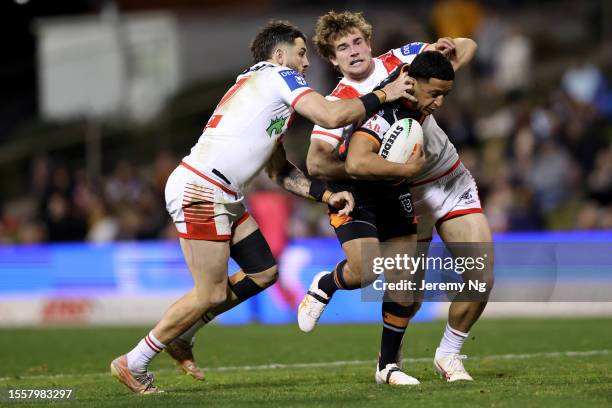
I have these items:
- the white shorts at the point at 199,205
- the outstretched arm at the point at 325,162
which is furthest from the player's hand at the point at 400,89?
the white shorts at the point at 199,205

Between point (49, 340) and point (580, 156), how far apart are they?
9.14 metres

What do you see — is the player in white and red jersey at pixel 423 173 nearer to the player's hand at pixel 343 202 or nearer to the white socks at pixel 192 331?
the player's hand at pixel 343 202

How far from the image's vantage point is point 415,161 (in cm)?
829

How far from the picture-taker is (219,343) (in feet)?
44.7

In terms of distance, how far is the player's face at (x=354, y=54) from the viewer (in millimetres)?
8914

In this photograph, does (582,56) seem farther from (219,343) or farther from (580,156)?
(219,343)

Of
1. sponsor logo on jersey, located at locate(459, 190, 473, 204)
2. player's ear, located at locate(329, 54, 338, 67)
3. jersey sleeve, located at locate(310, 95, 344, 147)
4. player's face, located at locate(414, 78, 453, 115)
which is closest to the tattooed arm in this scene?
jersey sleeve, located at locate(310, 95, 344, 147)

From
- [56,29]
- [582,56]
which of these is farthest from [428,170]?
[56,29]

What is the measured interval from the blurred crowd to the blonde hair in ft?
28.2

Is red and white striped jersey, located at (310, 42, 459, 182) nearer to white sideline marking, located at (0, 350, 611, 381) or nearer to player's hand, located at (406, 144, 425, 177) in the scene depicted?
player's hand, located at (406, 144, 425, 177)

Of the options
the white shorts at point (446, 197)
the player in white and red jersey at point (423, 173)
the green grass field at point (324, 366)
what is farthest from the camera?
the white shorts at point (446, 197)

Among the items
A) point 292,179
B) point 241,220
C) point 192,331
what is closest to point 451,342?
point 292,179

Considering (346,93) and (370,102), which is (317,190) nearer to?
(346,93)

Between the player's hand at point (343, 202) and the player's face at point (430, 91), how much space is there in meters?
0.87
